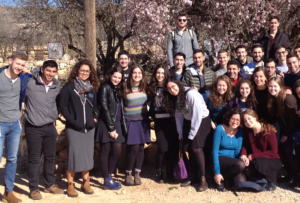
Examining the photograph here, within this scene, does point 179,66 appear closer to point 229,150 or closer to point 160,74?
point 160,74

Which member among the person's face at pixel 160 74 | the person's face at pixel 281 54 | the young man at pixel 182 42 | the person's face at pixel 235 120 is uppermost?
the young man at pixel 182 42

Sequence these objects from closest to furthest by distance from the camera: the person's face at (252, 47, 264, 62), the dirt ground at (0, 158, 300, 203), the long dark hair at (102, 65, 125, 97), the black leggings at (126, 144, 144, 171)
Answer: the dirt ground at (0, 158, 300, 203)
the long dark hair at (102, 65, 125, 97)
the black leggings at (126, 144, 144, 171)
the person's face at (252, 47, 264, 62)

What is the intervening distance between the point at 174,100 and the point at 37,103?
74.1 inches

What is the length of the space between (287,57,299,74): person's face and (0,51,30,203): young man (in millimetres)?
3834

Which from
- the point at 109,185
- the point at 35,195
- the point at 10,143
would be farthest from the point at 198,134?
the point at 10,143

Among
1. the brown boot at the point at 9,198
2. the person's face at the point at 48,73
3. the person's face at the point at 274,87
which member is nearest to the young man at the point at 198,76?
the person's face at the point at 274,87

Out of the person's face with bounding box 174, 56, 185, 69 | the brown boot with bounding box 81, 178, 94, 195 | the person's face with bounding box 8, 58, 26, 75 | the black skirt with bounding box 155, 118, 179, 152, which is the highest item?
the person's face with bounding box 174, 56, 185, 69

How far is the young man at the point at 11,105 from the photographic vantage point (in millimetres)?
3943

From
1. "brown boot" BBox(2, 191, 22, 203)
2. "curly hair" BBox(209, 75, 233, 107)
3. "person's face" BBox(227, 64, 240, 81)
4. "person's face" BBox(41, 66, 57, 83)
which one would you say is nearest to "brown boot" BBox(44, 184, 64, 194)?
"brown boot" BBox(2, 191, 22, 203)

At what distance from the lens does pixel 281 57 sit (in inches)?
212

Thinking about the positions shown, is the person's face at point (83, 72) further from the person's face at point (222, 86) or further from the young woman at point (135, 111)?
the person's face at point (222, 86)

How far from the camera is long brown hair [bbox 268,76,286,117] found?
4.48 meters

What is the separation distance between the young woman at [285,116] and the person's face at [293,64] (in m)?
0.55

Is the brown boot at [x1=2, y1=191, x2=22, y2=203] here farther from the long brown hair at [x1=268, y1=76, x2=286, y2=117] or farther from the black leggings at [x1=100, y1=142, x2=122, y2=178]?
the long brown hair at [x1=268, y1=76, x2=286, y2=117]
